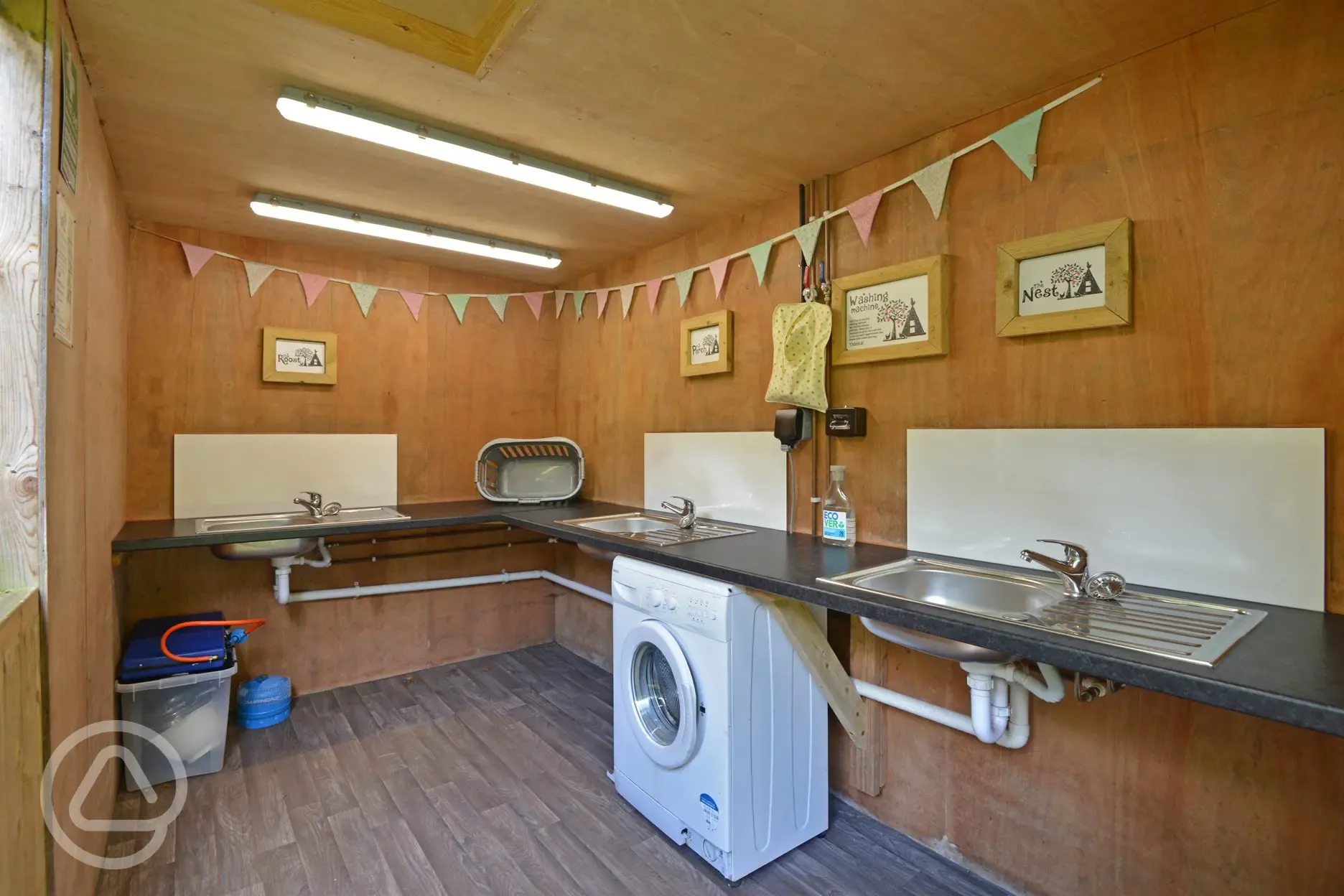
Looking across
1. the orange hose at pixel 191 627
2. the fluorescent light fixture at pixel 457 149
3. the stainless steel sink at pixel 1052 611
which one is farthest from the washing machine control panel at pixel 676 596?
the orange hose at pixel 191 627

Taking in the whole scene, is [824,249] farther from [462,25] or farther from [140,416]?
[140,416]

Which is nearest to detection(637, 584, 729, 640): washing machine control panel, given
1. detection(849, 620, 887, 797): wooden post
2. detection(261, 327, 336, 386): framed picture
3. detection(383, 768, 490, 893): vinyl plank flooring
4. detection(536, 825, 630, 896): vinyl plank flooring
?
detection(849, 620, 887, 797): wooden post

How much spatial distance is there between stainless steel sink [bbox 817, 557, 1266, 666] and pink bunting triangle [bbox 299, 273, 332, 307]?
116 inches

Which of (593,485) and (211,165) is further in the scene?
(593,485)

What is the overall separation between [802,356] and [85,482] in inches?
89.8

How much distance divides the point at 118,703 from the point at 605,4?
2.95 m

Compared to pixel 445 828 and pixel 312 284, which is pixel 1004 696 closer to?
pixel 445 828

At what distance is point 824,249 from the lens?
235 cm

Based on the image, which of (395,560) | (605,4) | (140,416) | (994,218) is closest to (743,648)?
(994,218)

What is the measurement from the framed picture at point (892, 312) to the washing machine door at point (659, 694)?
121 cm

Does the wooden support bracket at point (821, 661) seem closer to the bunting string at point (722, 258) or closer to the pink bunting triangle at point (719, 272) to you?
the bunting string at point (722, 258)

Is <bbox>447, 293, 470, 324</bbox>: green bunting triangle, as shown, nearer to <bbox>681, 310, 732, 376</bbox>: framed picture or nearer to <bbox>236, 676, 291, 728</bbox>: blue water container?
<bbox>681, 310, 732, 376</bbox>: framed picture

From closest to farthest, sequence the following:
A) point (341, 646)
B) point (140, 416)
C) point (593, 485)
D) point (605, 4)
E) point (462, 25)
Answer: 1. point (605, 4)
2. point (462, 25)
3. point (140, 416)
4. point (341, 646)
5. point (593, 485)

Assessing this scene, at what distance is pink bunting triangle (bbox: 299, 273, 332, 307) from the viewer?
315 cm
